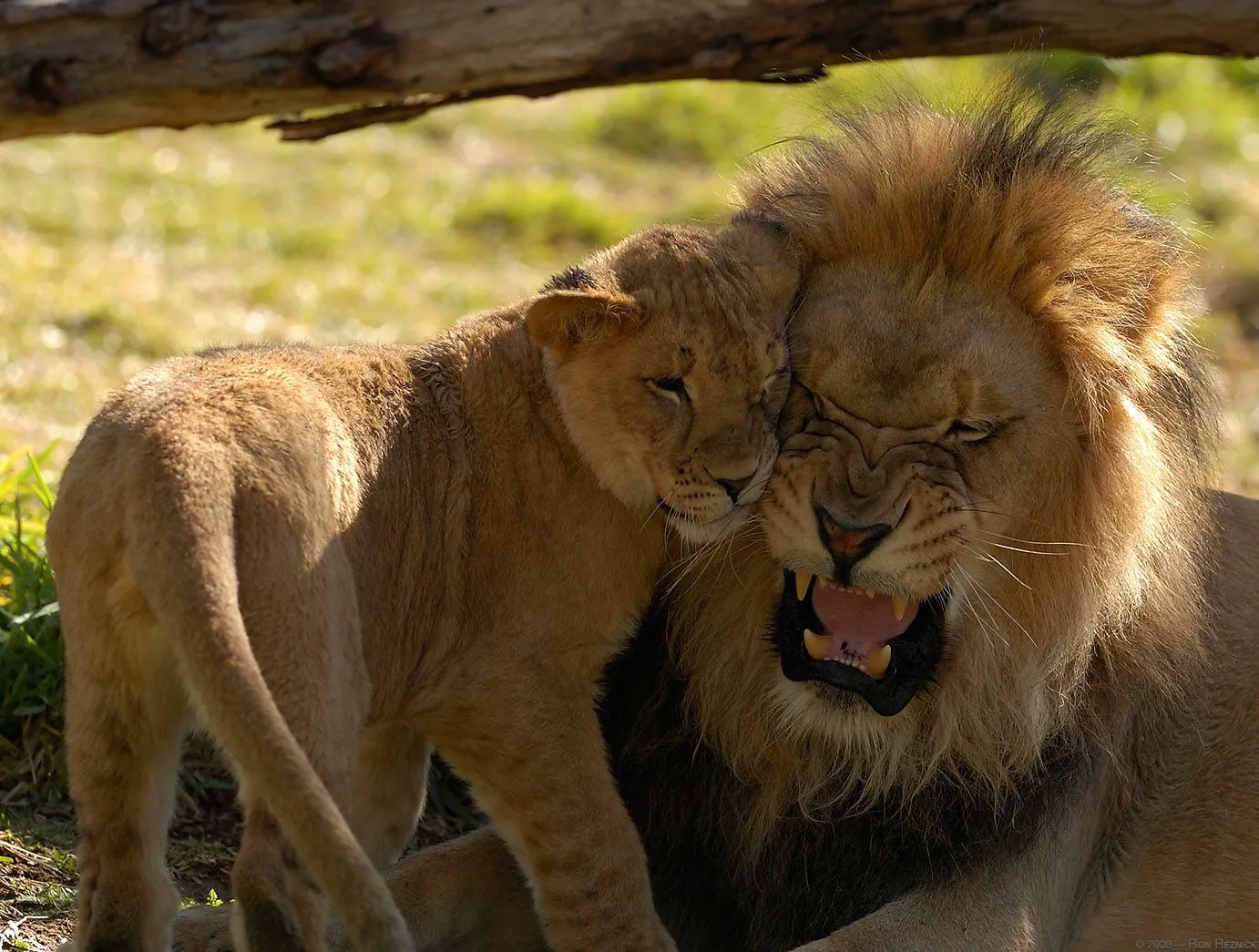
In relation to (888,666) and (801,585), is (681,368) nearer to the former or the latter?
(801,585)

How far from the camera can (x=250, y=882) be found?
106 inches

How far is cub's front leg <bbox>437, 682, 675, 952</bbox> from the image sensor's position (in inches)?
126

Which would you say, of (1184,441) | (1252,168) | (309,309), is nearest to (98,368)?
(309,309)

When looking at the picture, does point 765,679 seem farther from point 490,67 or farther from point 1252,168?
point 1252,168

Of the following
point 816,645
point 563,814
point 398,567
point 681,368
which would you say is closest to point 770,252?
point 681,368

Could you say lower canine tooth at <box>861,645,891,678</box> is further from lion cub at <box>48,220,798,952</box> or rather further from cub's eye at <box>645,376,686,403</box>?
cub's eye at <box>645,376,686,403</box>

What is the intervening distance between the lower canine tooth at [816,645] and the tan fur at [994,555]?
0.07m

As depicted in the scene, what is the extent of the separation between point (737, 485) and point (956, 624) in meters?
0.49

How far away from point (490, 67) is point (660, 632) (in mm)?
1472

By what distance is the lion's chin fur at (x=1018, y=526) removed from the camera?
10.9ft

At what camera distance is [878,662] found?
3.25m

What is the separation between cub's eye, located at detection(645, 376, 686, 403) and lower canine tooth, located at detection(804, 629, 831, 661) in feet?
1.61

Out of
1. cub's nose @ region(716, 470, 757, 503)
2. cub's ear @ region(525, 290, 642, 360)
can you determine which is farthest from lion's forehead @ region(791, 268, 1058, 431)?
cub's ear @ region(525, 290, 642, 360)

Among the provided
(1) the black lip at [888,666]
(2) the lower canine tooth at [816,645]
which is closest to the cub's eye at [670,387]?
(1) the black lip at [888,666]
